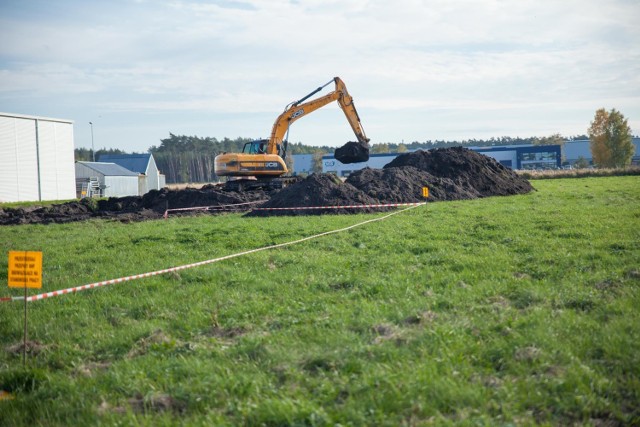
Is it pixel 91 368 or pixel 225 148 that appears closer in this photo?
pixel 91 368

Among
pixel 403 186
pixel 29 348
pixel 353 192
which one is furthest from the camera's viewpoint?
pixel 403 186

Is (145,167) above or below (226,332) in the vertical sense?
above

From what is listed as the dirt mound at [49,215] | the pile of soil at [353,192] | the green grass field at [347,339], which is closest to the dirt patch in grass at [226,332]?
the green grass field at [347,339]

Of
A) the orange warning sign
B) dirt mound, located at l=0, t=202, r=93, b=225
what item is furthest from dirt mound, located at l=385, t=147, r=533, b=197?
the orange warning sign

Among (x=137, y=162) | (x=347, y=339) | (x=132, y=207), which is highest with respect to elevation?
(x=137, y=162)

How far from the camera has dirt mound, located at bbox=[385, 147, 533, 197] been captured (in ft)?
92.7

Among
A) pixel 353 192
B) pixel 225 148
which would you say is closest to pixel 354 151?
pixel 353 192

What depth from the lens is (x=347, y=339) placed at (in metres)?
5.93

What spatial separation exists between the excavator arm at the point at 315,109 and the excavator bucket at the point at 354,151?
0.31 meters

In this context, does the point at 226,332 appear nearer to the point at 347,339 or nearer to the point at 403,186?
the point at 347,339

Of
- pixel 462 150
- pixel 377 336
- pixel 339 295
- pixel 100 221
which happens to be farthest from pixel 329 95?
pixel 377 336

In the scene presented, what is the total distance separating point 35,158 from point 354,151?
29918 millimetres

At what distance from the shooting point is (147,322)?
284 inches

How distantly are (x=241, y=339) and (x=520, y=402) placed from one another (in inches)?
121
